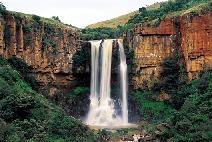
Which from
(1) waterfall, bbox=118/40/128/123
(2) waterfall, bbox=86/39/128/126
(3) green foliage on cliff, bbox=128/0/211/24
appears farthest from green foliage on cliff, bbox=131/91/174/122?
(3) green foliage on cliff, bbox=128/0/211/24

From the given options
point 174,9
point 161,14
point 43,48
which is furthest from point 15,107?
point 174,9

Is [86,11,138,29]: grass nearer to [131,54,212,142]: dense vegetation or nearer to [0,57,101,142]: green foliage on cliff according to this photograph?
[131,54,212,142]: dense vegetation

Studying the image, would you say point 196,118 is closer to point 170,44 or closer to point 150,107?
point 150,107

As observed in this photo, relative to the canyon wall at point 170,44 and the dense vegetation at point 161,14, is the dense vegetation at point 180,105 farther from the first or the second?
the dense vegetation at point 161,14

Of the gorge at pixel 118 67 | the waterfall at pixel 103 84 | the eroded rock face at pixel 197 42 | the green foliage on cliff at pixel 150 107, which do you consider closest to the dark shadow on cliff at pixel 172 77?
the gorge at pixel 118 67

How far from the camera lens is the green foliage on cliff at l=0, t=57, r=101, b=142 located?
2864 cm

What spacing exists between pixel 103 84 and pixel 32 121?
17.8 m

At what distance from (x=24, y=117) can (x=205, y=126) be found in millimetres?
10374

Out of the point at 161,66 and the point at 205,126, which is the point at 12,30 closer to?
the point at 161,66

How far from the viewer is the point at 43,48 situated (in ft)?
148

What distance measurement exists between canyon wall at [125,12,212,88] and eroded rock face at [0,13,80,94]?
545cm

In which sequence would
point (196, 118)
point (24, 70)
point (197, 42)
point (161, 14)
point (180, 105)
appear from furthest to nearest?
point (161, 14), point (180, 105), point (24, 70), point (197, 42), point (196, 118)

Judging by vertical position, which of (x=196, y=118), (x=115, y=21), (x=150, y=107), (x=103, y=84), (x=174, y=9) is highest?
(x=174, y=9)

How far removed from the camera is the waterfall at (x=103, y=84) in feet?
152
